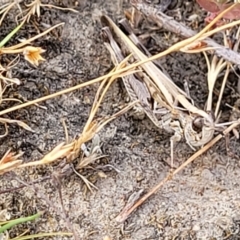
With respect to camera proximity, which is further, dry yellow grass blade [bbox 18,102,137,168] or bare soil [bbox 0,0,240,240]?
bare soil [bbox 0,0,240,240]

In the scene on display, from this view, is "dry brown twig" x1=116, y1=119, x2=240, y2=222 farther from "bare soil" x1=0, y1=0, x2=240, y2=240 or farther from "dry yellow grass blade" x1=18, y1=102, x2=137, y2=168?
"dry yellow grass blade" x1=18, y1=102, x2=137, y2=168

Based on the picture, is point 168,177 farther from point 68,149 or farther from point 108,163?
point 68,149

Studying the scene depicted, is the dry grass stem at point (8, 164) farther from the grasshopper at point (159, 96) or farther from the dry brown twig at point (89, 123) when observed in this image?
the grasshopper at point (159, 96)

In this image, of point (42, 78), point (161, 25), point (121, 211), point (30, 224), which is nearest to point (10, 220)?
point (30, 224)

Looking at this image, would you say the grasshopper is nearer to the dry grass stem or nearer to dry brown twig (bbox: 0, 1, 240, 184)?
dry brown twig (bbox: 0, 1, 240, 184)

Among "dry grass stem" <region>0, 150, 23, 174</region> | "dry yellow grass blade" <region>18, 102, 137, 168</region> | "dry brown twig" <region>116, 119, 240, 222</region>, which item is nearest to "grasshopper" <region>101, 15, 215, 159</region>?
"dry brown twig" <region>116, 119, 240, 222</region>

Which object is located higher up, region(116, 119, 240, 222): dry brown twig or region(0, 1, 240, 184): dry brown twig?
region(0, 1, 240, 184): dry brown twig
